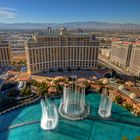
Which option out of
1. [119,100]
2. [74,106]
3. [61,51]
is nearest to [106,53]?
[61,51]

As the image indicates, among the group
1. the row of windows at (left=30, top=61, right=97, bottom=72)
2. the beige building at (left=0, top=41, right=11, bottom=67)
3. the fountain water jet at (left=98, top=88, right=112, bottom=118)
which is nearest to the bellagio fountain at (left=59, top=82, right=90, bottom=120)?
the fountain water jet at (left=98, top=88, right=112, bottom=118)

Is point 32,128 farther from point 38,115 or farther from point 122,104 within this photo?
point 122,104

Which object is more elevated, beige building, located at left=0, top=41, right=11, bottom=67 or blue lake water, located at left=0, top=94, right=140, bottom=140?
beige building, located at left=0, top=41, right=11, bottom=67

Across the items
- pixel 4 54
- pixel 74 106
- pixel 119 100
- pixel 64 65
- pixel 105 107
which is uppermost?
pixel 4 54

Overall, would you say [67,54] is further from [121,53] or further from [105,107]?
[105,107]

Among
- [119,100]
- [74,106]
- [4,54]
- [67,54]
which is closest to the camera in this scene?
[74,106]

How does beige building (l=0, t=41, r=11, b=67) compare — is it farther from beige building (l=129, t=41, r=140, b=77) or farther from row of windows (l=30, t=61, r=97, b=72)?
beige building (l=129, t=41, r=140, b=77)

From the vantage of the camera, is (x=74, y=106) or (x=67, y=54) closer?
(x=74, y=106)
